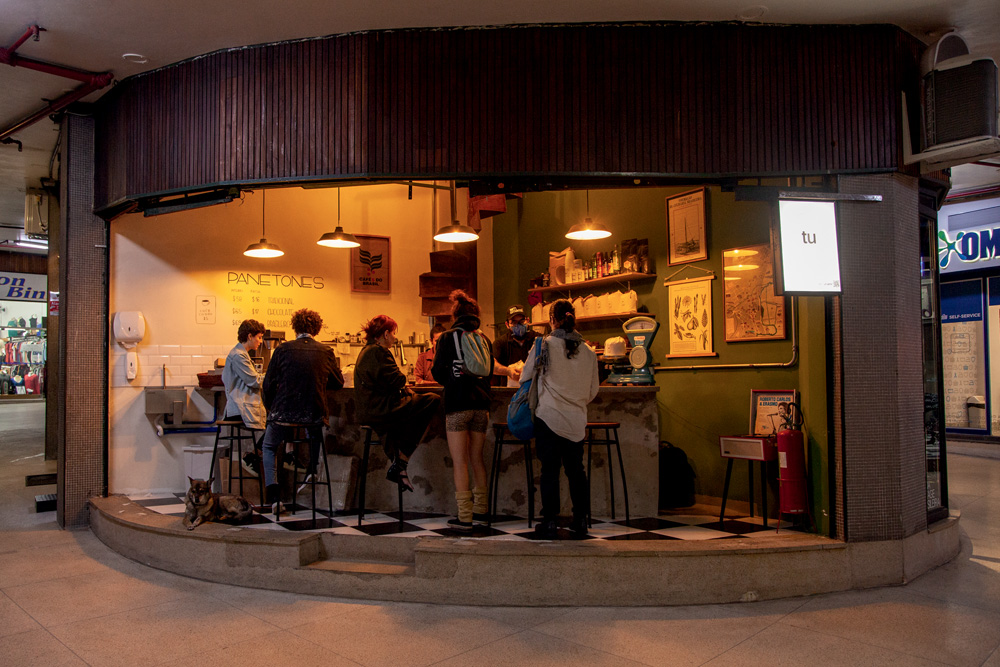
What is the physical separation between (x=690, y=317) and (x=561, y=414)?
2.83 meters

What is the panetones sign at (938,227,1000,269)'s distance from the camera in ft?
37.9

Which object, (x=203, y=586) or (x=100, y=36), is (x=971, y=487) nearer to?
(x=203, y=586)

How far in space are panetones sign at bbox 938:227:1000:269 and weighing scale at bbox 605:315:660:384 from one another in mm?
6868

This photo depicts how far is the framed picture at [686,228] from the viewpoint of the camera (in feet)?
22.3

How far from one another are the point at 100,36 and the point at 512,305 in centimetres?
586

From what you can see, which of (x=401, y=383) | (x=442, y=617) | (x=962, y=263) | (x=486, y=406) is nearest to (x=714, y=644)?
(x=442, y=617)

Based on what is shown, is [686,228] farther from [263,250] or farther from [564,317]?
[263,250]

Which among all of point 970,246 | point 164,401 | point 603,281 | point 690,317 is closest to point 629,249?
point 603,281

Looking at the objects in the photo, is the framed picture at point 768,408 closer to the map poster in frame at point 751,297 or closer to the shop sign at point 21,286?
the map poster in frame at point 751,297

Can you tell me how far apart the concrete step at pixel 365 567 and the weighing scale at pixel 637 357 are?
2842 mm

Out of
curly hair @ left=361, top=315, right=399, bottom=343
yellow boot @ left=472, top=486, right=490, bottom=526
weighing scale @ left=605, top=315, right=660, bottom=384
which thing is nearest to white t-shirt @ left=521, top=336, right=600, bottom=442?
yellow boot @ left=472, top=486, right=490, bottom=526

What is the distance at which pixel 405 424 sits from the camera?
5.45 meters

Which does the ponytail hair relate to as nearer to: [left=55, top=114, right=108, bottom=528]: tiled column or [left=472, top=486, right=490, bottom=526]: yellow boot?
[left=472, top=486, right=490, bottom=526]: yellow boot

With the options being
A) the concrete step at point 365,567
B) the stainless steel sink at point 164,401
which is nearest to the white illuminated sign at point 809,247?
the concrete step at point 365,567
